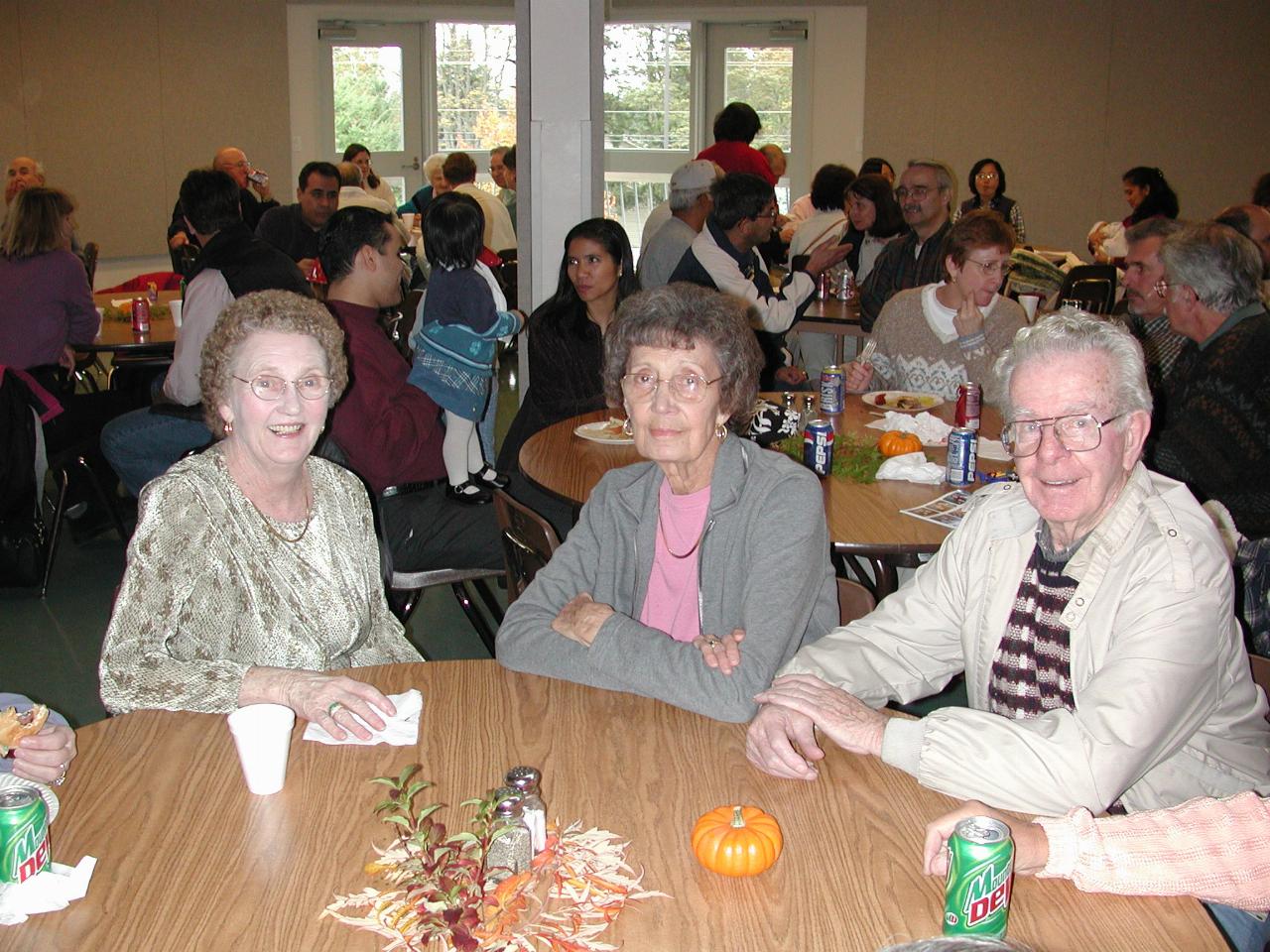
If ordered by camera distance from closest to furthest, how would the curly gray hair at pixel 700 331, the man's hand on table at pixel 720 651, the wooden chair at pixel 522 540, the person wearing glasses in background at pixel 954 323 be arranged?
the man's hand on table at pixel 720 651
the curly gray hair at pixel 700 331
the wooden chair at pixel 522 540
the person wearing glasses in background at pixel 954 323

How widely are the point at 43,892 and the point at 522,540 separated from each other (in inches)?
64.8

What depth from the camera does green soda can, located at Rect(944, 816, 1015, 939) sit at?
1271mm

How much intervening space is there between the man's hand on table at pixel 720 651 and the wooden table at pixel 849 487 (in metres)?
0.90

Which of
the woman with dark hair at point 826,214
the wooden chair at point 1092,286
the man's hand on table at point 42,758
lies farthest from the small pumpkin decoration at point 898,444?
the woman with dark hair at point 826,214

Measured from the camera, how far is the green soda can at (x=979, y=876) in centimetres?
127

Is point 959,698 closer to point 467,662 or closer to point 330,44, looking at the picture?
point 467,662

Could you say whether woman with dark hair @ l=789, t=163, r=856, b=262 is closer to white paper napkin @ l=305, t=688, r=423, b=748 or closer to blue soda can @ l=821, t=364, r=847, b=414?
blue soda can @ l=821, t=364, r=847, b=414

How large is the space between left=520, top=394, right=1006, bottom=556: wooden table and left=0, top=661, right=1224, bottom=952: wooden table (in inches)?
42.9

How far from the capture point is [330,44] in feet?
43.5

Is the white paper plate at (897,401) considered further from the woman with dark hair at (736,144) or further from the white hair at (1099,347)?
the woman with dark hair at (736,144)

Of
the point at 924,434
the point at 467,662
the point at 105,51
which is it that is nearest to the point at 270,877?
the point at 467,662

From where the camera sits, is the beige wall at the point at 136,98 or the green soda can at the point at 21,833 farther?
the beige wall at the point at 136,98

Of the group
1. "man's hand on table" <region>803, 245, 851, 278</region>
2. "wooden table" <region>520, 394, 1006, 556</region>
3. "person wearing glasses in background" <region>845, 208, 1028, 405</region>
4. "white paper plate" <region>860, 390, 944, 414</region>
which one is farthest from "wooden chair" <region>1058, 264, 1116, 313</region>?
"wooden table" <region>520, 394, 1006, 556</region>

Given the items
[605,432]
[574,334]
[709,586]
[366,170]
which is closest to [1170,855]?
[709,586]
